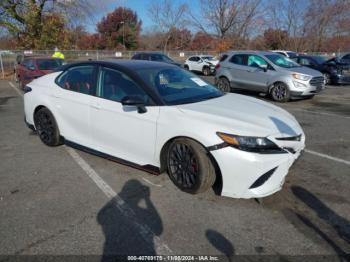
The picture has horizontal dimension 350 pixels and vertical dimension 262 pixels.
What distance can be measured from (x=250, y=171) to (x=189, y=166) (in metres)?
0.72

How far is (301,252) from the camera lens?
2.72 meters

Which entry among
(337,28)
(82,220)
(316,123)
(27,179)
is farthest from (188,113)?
(337,28)

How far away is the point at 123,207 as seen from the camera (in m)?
3.46

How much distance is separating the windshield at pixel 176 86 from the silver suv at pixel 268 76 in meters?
6.28

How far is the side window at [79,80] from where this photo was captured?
452 centimetres

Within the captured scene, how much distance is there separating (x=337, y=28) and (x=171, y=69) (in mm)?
41611

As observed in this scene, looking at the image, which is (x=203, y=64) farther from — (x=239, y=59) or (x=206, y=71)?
(x=239, y=59)

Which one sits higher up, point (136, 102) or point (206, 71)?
point (136, 102)

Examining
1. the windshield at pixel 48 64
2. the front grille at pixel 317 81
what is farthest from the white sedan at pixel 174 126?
the windshield at pixel 48 64

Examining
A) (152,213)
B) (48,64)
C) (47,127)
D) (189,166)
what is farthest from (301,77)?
(48,64)

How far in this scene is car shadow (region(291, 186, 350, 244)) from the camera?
302cm

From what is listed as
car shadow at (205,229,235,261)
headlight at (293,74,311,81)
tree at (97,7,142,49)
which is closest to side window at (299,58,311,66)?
headlight at (293,74,311,81)

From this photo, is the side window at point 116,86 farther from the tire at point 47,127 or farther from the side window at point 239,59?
the side window at point 239,59

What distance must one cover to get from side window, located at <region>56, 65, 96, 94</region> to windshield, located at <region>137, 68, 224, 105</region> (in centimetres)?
81
